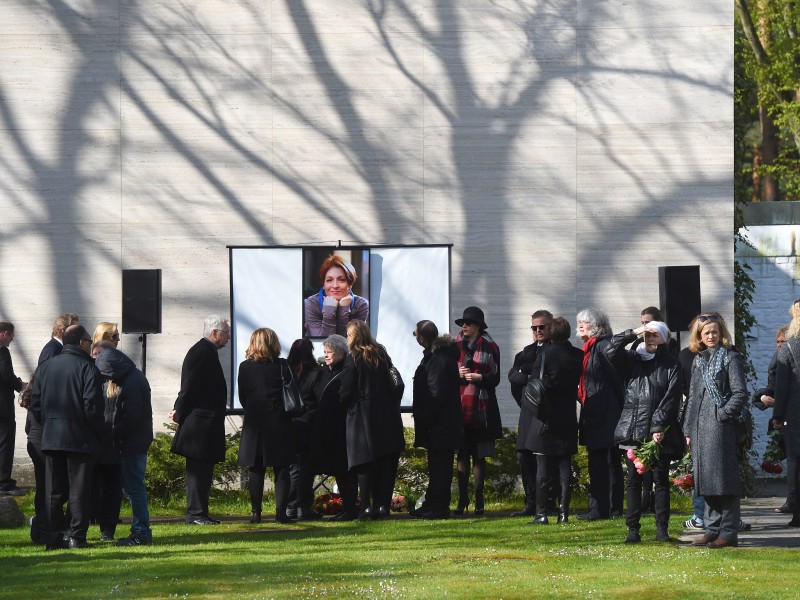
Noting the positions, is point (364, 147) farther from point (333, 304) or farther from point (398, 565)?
point (398, 565)

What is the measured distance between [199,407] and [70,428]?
1811 mm

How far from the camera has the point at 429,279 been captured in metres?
15.4

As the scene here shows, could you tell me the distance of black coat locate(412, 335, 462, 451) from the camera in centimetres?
1242

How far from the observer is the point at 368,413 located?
12.3 meters

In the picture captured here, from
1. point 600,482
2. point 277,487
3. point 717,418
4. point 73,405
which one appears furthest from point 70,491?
point 717,418

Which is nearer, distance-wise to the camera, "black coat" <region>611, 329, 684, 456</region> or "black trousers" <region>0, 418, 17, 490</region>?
"black coat" <region>611, 329, 684, 456</region>

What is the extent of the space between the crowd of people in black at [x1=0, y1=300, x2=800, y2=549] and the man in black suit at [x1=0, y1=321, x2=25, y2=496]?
0.03 metres

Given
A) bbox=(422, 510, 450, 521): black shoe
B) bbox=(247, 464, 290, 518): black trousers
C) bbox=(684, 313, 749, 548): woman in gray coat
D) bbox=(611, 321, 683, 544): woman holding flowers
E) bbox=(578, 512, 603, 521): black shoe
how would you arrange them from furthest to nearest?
1. bbox=(422, 510, 450, 521): black shoe
2. bbox=(247, 464, 290, 518): black trousers
3. bbox=(578, 512, 603, 521): black shoe
4. bbox=(611, 321, 683, 544): woman holding flowers
5. bbox=(684, 313, 749, 548): woman in gray coat

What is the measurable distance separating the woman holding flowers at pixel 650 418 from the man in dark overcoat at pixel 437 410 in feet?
7.87

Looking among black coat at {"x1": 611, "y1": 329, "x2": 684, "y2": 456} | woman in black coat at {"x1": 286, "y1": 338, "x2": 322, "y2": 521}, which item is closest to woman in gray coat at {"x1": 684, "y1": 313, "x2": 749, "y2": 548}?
black coat at {"x1": 611, "y1": 329, "x2": 684, "y2": 456}

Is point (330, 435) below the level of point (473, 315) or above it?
below

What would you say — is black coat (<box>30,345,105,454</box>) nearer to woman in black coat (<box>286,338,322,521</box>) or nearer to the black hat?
woman in black coat (<box>286,338,322,521</box>)

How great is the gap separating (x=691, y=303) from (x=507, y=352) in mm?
2405

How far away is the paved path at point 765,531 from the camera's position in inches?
417
